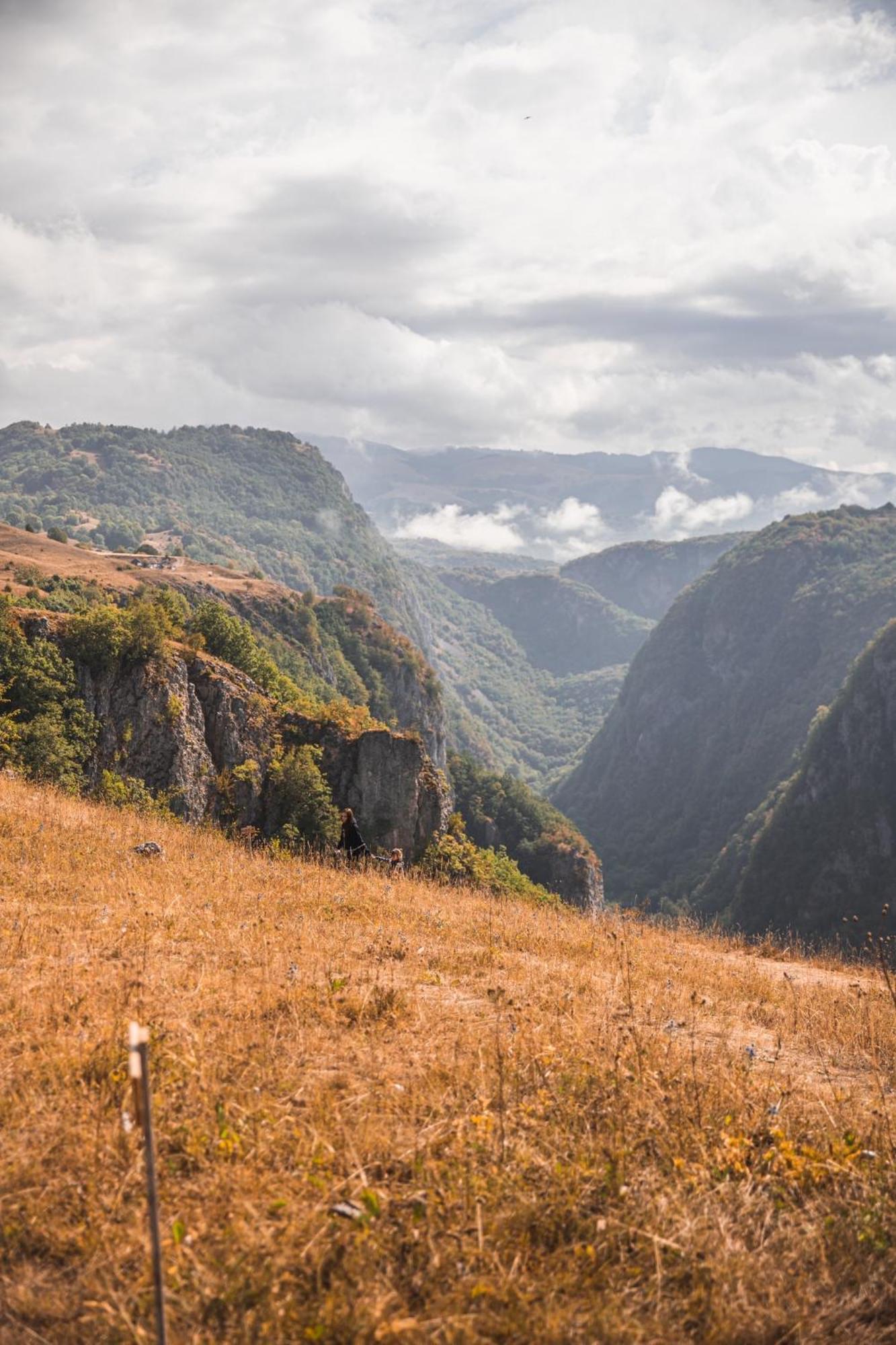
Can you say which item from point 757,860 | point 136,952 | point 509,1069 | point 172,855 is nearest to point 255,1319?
point 509,1069

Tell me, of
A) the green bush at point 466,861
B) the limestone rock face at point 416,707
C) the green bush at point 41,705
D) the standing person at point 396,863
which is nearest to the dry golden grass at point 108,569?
the limestone rock face at point 416,707

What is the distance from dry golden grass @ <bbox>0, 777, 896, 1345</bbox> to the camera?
411cm

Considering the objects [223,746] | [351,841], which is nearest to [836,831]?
[223,746]

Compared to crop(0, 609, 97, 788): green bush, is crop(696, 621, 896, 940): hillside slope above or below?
below

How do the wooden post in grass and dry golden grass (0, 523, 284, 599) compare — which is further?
dry golden grass (0, 523, 284, 599)

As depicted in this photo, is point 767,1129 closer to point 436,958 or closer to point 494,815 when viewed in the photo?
point 436,958

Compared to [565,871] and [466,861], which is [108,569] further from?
[466,861]

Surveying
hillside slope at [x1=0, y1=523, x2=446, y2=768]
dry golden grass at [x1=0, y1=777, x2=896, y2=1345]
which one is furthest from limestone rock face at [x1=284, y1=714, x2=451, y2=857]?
hillside slope at [x1=0, y1=523, x2=446, y2=768]

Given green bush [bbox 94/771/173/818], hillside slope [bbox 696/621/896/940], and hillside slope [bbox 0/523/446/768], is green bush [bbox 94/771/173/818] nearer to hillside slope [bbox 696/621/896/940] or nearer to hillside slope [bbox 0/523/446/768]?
hillside slope [bbox 0/523/446/768]

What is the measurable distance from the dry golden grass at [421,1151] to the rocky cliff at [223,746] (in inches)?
811

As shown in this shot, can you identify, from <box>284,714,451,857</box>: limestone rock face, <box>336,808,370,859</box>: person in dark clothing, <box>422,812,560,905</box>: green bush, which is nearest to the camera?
<box>336,808,370,859</box>: person in dark clothing

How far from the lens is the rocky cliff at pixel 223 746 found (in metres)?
33.6

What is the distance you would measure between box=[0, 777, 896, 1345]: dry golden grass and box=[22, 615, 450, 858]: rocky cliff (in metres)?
20.6

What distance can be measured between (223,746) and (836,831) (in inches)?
6881
